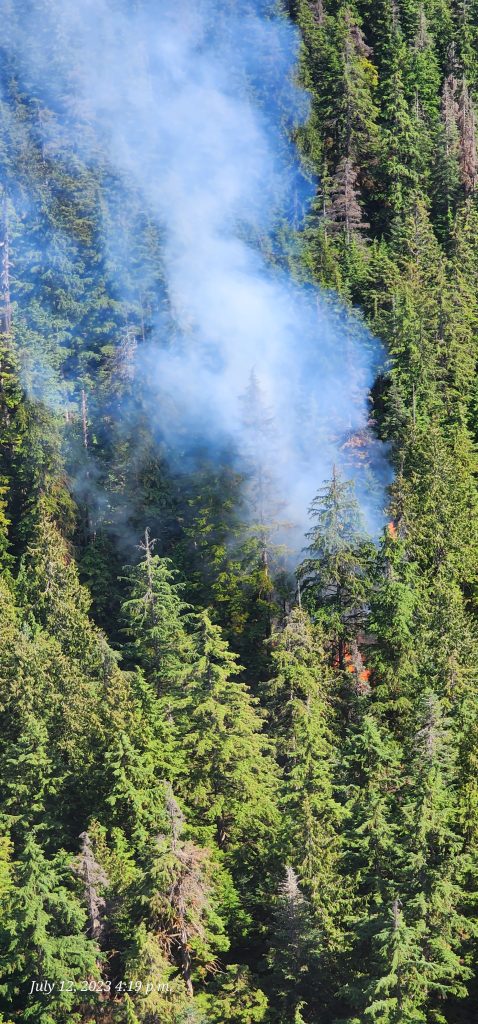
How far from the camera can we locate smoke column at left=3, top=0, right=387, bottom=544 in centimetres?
5969

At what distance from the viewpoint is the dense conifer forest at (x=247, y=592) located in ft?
115

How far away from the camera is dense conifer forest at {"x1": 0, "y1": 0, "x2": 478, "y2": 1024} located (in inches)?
1375

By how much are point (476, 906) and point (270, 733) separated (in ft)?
34.2

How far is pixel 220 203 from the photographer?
242 ft

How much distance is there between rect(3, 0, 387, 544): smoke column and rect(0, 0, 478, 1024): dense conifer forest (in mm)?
380

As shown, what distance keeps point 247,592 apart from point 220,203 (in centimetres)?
3024

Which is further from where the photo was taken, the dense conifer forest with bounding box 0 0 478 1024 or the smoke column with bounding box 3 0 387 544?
the smoke column with bounding box 3 0 387 544

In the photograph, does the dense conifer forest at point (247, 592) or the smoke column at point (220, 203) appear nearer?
the dense conifer forest at point (247, 592)

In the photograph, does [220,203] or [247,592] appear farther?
[220,203]

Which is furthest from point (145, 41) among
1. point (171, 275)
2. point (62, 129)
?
point (171, 275)

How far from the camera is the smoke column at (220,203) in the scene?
59.7 meters

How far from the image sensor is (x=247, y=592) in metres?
52.0

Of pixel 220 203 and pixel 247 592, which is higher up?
pixel 220 203

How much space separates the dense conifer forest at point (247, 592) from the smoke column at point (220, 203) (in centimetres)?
38
